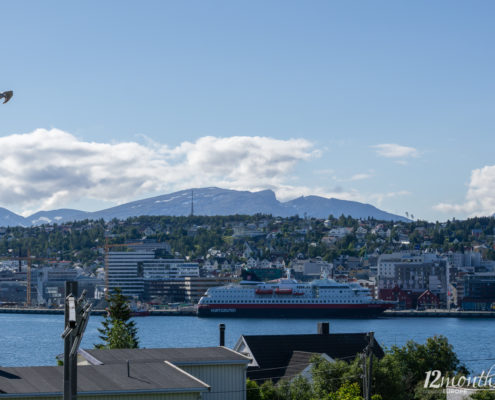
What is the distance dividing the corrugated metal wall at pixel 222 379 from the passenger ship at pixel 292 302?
87522mm

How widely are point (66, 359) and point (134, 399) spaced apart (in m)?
5.21

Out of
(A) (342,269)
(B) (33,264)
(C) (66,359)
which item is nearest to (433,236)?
(A) (342,269)

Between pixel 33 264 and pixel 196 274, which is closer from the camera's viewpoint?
pixel 196 274

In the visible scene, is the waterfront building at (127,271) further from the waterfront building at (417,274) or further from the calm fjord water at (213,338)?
the calm fjord water at (213,338)

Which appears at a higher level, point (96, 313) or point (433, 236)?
point (433, 236)

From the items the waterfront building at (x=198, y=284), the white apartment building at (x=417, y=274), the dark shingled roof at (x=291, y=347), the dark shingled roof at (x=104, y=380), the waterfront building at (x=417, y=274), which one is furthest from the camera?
the white apartment building at (x=417, y=274)

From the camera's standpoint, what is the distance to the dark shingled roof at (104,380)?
38.6 feet

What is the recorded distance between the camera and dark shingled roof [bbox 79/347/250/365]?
1438 cm

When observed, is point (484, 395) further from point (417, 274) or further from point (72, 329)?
point (417, 274)

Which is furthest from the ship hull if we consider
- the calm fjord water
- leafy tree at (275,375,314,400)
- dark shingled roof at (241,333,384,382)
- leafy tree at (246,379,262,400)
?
leafy tree at (246,379,262,400)

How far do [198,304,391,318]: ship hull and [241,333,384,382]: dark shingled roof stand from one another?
79.4 meters

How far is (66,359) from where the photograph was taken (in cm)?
714

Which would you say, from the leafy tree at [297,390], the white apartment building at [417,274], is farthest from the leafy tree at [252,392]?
the white apartment building at [417,274]

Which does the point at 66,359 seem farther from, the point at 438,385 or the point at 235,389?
the point at 438,385
